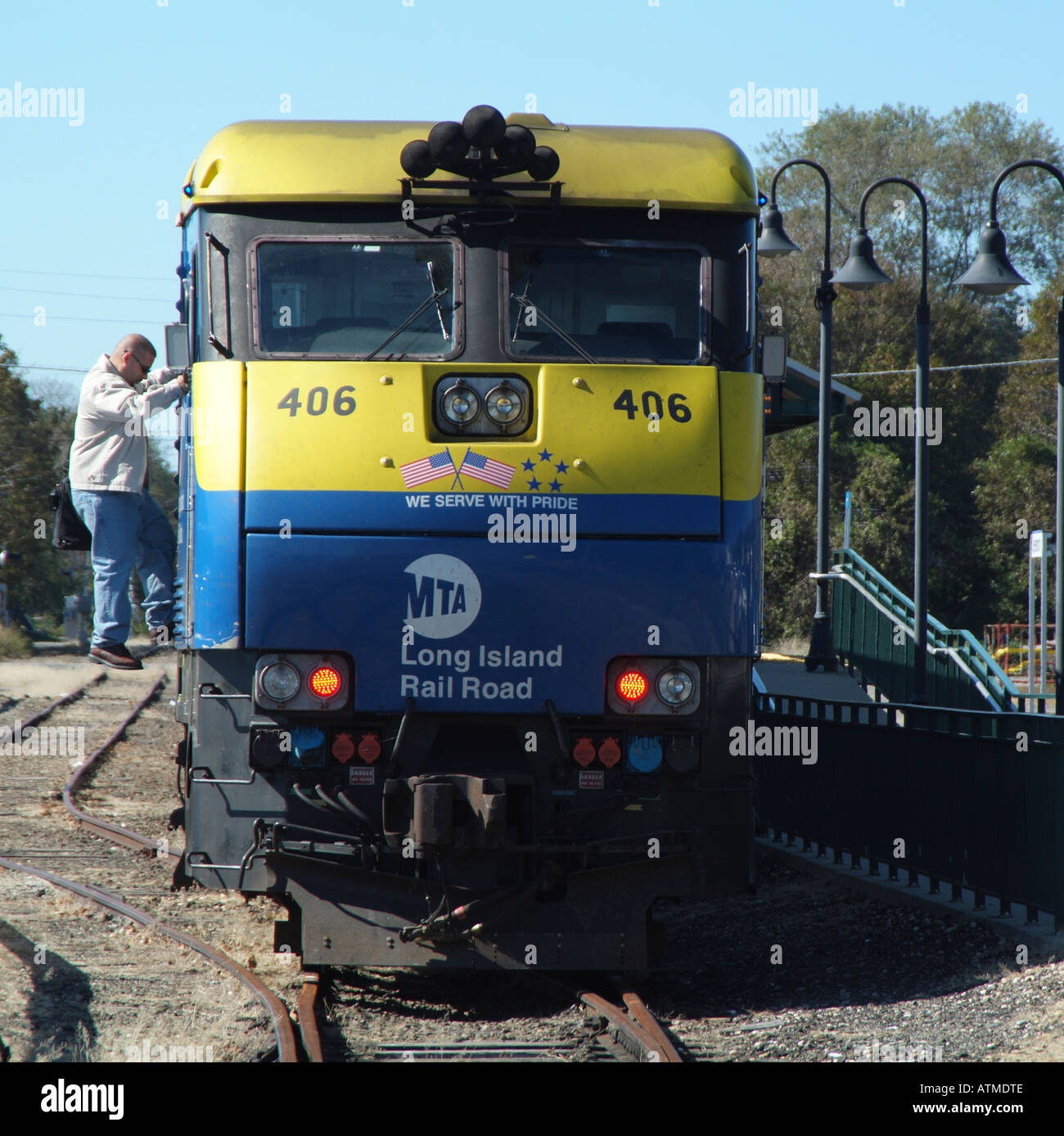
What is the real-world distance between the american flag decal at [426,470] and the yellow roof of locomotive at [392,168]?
1295 mm

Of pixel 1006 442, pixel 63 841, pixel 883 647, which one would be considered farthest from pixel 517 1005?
pixel 1006 442

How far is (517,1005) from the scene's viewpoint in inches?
289

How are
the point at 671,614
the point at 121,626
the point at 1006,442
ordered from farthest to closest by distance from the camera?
1. the point at 1006,442
2. the point at 121,626
3. the point at 671,614

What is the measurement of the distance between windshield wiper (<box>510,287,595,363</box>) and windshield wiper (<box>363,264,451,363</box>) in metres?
0.34

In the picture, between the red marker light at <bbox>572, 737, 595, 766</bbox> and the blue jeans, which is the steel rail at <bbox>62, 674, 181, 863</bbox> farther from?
the red marker light at <bbox>572, 737, 595, 766</bbox>

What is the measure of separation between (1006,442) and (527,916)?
4018 cm

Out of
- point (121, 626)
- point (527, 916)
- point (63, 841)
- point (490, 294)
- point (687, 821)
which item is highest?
point (490, 294)

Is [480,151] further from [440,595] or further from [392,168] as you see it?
[440,595]

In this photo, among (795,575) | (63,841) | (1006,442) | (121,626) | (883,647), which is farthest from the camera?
(1006,442)

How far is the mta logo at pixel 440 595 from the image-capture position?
22.0 ft

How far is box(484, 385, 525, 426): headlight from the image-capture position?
22.5 feet

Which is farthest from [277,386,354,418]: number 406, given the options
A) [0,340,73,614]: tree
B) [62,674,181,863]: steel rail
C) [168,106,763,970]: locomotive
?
[0,340,73,614]: tree
